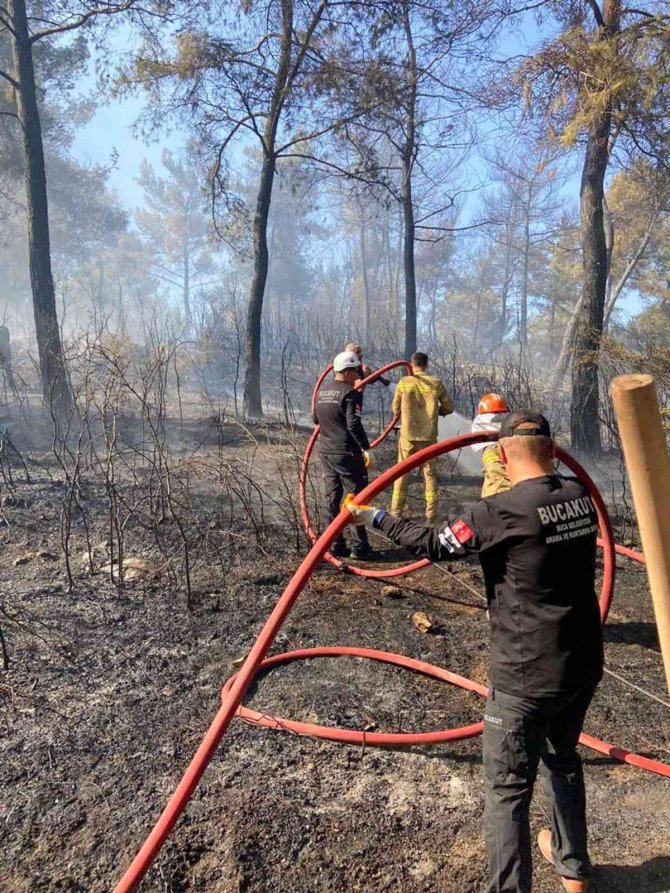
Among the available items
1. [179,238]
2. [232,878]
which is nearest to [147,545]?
[232,878]

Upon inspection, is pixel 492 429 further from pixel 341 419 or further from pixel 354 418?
pixel 341 419

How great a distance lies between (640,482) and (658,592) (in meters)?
0.22

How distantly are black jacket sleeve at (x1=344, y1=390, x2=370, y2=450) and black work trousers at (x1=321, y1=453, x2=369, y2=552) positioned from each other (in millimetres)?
154

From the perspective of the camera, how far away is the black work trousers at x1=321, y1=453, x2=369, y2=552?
229 inches

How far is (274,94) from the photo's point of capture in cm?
1075

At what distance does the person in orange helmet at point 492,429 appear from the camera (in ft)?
13.5

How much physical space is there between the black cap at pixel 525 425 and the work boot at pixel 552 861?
5.49 ft

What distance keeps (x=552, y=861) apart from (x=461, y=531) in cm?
139

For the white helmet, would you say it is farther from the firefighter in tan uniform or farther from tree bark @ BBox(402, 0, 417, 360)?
tree bark @ BBox(402, 0, 417, 360)

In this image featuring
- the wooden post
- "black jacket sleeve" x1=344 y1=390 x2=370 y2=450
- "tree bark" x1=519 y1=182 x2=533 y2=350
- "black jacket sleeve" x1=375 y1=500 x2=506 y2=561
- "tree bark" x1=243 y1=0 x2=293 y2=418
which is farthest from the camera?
"tree bark" x1=519 y1=182 x2=533 y2=350

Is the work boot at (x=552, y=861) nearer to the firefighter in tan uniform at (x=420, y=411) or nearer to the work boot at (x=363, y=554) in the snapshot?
the work boot at (x=363, y=554)

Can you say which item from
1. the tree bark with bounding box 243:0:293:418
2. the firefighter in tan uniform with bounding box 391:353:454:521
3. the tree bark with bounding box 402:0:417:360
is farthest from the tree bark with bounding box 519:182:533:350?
the firefighter in tan uniform with bounding box 391:353:454:521

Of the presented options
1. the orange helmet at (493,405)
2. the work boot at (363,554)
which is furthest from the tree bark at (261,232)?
the orange helmet at (493,405)

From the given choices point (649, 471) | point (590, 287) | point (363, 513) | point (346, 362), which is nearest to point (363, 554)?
point (346, 362)
